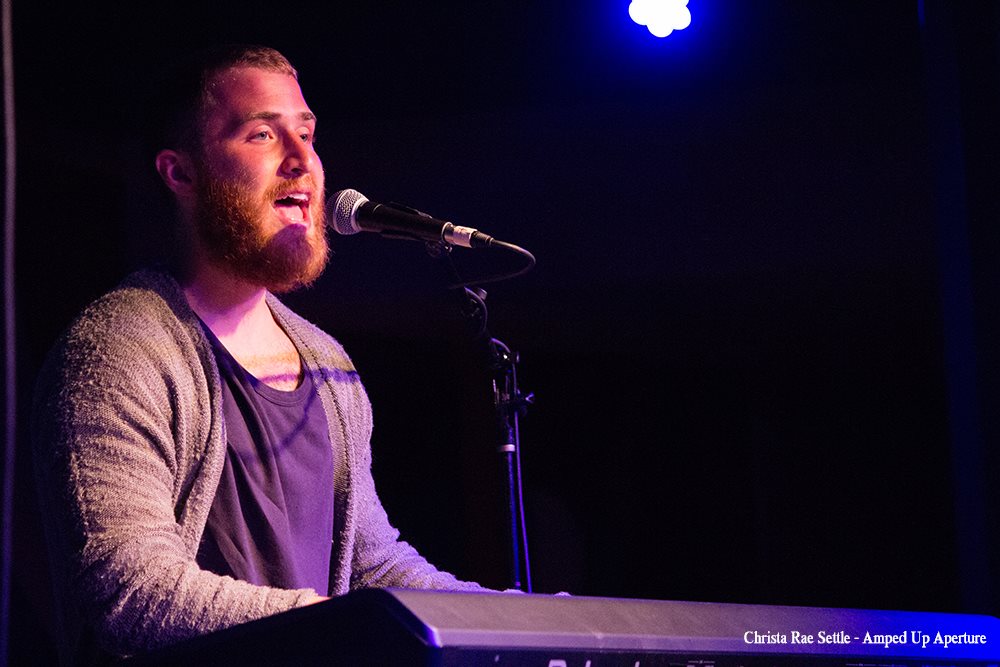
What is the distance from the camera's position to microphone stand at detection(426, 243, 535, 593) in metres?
1.80

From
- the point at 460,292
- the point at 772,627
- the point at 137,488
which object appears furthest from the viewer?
the point at 460,292

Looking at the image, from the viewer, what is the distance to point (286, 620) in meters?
0.85

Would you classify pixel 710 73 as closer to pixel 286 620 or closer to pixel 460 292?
pixel 460 292

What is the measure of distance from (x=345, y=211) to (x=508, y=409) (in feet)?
1.47

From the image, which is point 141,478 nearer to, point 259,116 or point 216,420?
point 216,420

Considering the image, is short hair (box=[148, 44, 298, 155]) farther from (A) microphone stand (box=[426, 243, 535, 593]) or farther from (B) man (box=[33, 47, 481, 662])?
(A) microphone stand (box=[426, 243, 535, 593])

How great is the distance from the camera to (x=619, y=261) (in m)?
3.82

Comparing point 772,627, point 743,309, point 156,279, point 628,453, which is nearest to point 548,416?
point 628,453

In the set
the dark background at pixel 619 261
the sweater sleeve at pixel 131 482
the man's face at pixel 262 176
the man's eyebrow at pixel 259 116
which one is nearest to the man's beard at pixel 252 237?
the man's face at pixel 262 176

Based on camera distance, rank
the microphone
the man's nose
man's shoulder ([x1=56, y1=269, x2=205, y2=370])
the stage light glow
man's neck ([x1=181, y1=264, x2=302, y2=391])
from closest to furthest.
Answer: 1. man's shoulder ([x1=56, y1=269, x2=205, y2=370])
2. the microphone
3. man's neck ([x1=181, y1=264, x2=302, y2=391])
4. the man's nose
5. the stage light glow

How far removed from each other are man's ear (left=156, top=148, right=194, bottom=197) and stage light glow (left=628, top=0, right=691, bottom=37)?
127 centimetres

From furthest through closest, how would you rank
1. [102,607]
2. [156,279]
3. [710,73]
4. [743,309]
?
[743,309], [710,73], [156,279], [102,607]

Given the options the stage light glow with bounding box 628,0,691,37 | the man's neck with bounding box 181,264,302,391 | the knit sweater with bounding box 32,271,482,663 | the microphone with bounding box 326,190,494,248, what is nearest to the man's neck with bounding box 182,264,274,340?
the man's neck with bounding box 181,264,302,391

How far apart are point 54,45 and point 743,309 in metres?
2.39
